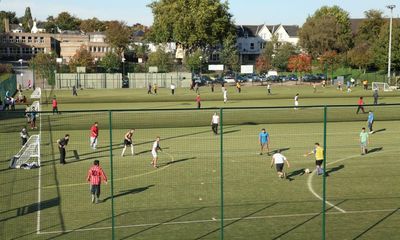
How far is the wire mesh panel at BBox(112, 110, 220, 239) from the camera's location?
15938 millimetres

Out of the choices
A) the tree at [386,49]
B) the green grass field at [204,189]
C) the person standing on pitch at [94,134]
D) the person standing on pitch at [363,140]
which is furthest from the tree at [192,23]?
the person standing on pitch at [363,140]

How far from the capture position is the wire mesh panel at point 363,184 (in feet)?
52.7

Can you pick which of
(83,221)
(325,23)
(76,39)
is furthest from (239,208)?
(76,39)

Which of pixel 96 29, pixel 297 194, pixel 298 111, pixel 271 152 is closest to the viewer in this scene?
pixel 297 194

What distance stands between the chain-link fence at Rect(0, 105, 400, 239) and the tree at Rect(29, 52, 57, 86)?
48845 millimetres

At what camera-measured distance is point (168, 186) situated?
21.0 metres

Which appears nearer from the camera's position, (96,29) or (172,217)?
(172,217)

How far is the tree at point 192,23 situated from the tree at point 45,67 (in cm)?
2928

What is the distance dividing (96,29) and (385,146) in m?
158

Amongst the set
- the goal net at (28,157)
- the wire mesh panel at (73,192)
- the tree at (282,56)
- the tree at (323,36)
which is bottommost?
the wire mesh panel at (73,192)

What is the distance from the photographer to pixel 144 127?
125 feet

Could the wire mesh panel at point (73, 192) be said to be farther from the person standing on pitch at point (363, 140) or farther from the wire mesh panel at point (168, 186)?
the person standing on pitch at point (363, 140)

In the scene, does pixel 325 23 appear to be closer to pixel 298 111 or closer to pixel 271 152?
pixel 298 111

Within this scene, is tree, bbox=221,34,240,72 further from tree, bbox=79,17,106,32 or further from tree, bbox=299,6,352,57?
tree, bbox=79,17,106,32
